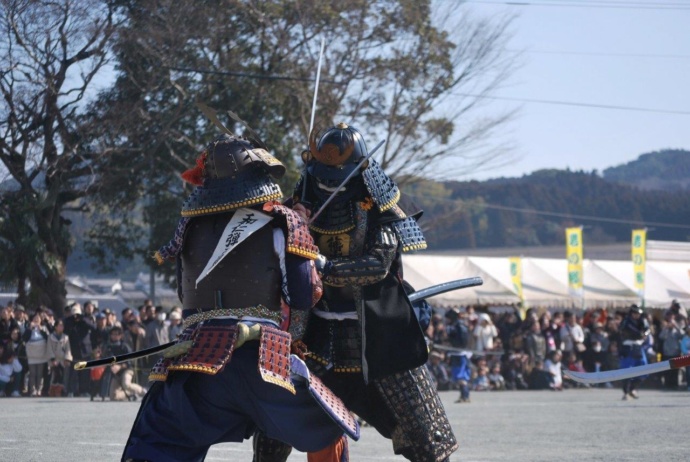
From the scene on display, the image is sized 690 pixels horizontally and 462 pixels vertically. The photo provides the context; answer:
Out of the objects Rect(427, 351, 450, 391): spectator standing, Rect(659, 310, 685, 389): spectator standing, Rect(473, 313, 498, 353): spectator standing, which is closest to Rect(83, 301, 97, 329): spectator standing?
Rect(427, 351, 450, 391): spectator standing

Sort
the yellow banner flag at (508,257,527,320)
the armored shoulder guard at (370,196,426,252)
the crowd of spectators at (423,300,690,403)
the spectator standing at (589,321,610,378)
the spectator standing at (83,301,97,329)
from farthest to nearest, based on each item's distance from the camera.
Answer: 1. the yellow banner flag at (508,257,527,320)
2. the spectator standing at (589,321,610,378)
3. the crowd of spectators at (423,300,690,403)
4. the spectator standing at (83,301,97,329)
5. the armored shoulder guard at (370,196,426,252)

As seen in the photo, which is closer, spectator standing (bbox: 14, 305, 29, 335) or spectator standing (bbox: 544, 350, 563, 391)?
spectator standing (bbox: 14, 305, 29, 335)

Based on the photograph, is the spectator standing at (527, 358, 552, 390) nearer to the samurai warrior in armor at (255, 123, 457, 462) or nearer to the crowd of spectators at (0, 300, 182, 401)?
the crowd of spectators at (0, 300, 182, 401)

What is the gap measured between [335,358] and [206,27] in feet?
56.9

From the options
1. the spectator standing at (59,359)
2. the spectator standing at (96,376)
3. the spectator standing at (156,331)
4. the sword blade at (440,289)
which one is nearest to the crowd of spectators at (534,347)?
the spectator standing at (156,331)

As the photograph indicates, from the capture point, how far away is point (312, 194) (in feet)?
19.9

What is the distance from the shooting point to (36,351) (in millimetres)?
17453

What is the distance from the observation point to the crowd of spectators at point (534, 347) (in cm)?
2136

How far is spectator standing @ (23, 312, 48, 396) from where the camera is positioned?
1747cm

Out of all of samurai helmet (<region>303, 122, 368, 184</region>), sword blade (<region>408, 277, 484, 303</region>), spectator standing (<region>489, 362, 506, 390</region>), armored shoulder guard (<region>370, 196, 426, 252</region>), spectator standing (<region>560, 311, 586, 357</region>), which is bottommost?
spectator standing (<region>489, 362, 506, 390</region>)

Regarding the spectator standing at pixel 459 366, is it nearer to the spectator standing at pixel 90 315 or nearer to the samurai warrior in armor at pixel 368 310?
the spectator standing at pixel 90 315

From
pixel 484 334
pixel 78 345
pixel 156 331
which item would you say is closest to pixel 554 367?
pixel 484 334

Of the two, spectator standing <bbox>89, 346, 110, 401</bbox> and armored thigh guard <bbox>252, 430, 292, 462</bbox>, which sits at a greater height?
armored thigh guard <bbox>252, 430, 292, 462</bbox>

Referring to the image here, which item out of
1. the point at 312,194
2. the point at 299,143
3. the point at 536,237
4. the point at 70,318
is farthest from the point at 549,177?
the point at 312,194
